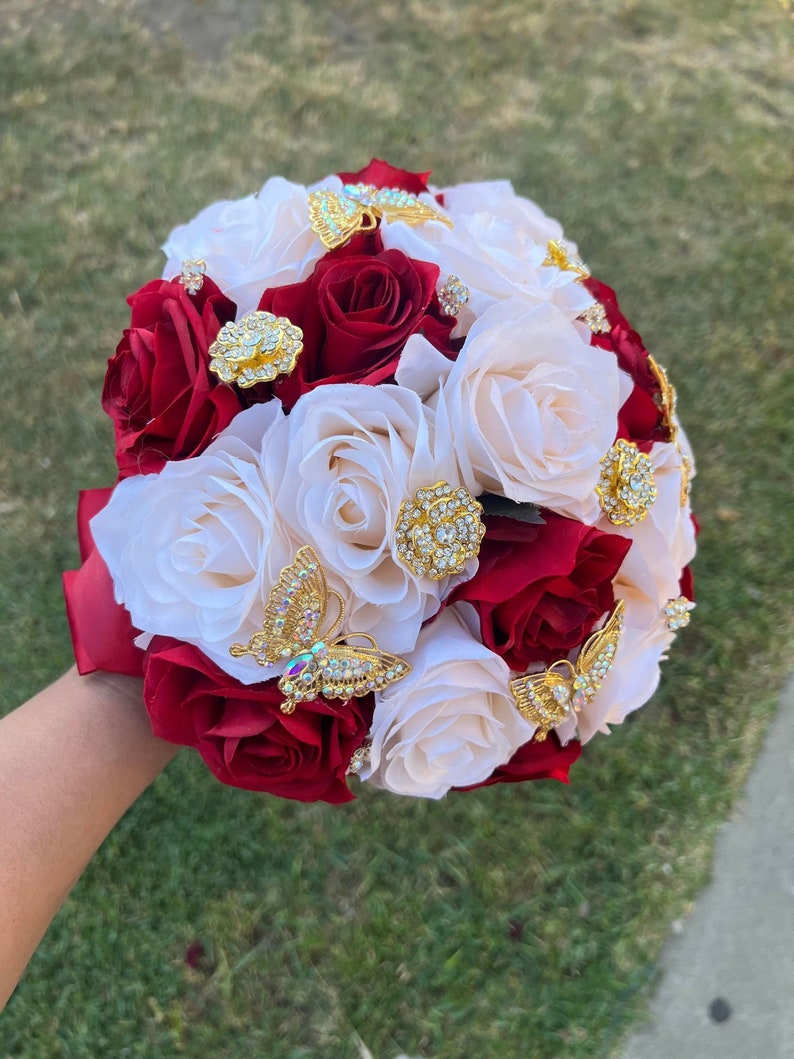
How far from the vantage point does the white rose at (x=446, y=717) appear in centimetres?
84

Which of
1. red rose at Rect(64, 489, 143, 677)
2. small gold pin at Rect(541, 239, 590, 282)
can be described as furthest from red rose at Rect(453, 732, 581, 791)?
small gold pin at Rect(541, 239, 590, 282)

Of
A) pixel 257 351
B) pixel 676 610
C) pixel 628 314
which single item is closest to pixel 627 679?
pixel 676 610

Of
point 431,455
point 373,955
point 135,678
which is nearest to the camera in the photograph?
point 431,455

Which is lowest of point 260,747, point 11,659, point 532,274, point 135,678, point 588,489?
point 11,659

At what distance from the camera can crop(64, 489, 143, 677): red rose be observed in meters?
1.04

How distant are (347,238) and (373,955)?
141cm

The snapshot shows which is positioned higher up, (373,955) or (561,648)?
(561,648)

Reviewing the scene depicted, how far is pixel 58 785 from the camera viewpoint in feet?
3.55

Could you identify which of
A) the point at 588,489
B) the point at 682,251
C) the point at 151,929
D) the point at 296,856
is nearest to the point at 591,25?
the point at 682,251

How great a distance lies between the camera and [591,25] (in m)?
2.75

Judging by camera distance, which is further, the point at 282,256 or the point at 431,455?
the point at 282,256

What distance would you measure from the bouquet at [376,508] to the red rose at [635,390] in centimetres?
2

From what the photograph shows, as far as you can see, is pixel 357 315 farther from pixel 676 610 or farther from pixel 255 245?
pixel 676 610

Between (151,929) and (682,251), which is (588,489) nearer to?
(151,929)
